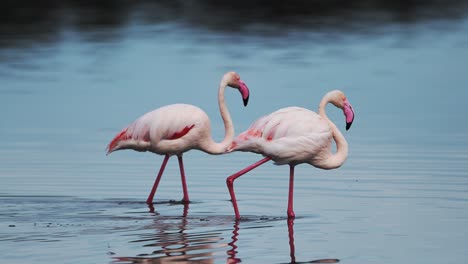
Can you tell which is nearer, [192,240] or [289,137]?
[192,240]

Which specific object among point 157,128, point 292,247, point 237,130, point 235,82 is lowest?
point 292,247

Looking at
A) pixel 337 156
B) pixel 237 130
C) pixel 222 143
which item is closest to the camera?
pixel 337 156

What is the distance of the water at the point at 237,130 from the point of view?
906cm

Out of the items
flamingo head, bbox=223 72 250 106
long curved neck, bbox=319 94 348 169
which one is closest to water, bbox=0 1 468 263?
long curved neck, bbox=319 94 348 169

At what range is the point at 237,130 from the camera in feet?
48.5

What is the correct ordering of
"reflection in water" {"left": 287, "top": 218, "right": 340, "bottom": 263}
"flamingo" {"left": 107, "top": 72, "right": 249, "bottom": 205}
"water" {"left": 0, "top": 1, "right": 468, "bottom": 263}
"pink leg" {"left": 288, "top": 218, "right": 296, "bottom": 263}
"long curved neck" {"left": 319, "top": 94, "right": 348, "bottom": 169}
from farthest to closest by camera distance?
"flamingo" {"left": 107, "top": 72, "right": 249, "bottom": 205} → "long curved neck" {"left": 319, "top": 94, "right": 348, "bottom": 169} → "water" {"left": 0, "top": 1, "right": 468, "bottom": 263} → "pink leg" {"left": 288, "top": 218, "right": 296, "bottom": 263} → "reflection in water" {"left": 287, "top": 218, "right": 340, "bottom": 263}

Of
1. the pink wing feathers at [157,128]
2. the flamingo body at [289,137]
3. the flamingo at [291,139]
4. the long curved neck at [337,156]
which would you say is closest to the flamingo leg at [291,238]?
the flamingo at [291,139]

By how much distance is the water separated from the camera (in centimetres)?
906

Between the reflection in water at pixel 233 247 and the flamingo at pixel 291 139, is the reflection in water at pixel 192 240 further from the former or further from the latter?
the flamingo at pixel 291 139

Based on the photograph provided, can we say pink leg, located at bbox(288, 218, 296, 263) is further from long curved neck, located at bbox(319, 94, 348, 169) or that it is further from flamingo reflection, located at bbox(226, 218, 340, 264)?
long curved neck, located at bbox(319, 94, 348, 169)

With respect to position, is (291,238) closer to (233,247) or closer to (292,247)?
(292,247)

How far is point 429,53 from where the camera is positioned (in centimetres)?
2391

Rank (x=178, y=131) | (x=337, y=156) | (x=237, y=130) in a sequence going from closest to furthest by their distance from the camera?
(x=337, y=156) → (x=178, y=131) → (x=237, y=130)

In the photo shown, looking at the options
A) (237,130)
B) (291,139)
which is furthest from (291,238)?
(237,130)
